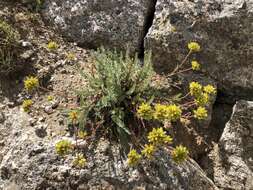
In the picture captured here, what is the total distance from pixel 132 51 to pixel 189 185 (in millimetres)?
1997

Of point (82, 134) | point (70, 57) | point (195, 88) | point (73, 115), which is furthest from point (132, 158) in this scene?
point (70, 57)

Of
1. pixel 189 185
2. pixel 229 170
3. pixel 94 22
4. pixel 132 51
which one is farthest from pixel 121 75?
pixel 229 170

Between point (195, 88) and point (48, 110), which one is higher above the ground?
point (195, 88)

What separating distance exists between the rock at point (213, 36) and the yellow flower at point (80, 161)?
189 cm

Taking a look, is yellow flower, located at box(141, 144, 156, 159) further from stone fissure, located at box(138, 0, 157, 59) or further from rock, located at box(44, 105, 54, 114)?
stone fissure, located at box(138, 0, 157, 59)

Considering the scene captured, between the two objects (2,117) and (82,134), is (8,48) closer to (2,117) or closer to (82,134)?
(2,117)

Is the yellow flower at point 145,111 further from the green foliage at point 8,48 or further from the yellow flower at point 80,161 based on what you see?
the green foliage at point 8,48

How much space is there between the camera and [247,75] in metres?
4.73

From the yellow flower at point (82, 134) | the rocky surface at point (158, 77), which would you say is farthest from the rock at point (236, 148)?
the yellow flower at point (82, 134)

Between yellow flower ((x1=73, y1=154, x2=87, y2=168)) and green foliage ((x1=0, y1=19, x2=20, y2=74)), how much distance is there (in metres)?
1.61

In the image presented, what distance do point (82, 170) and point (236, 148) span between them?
2.08 metres

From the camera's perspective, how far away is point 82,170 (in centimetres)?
372

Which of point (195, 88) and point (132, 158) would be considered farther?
point (195, 88)

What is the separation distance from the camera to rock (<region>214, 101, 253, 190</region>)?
446cm
